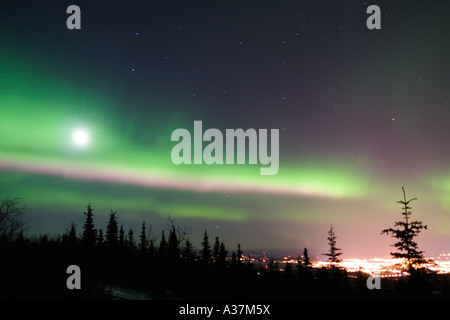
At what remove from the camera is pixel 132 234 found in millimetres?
103312

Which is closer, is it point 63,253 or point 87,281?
point 87,281
